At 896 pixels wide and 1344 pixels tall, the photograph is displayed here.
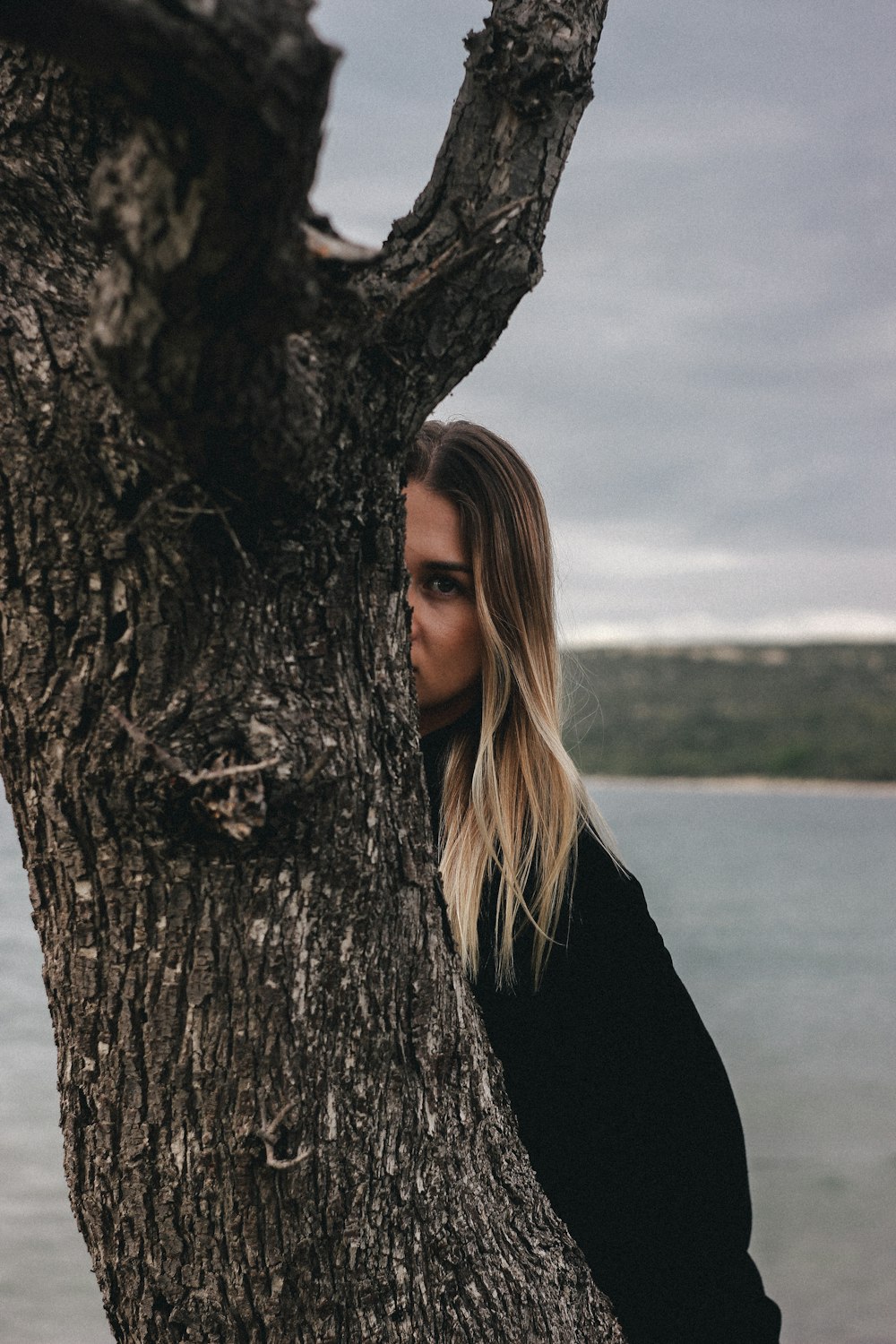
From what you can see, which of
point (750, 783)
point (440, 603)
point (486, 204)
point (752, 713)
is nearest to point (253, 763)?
point (486, 204)

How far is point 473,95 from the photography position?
4.31ft

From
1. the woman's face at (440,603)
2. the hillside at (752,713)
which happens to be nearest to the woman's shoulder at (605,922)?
the woman's face at (440,603)

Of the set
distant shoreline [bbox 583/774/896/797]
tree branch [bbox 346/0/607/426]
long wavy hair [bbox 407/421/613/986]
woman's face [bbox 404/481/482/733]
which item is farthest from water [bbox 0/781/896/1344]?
distant shoreline [bbox 583/774/896/797]

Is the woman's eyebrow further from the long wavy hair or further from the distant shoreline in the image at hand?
the distant shoreline

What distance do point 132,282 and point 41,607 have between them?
47 centimetres

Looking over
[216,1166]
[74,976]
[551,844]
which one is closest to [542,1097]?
[551,844]

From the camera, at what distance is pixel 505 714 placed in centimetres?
228

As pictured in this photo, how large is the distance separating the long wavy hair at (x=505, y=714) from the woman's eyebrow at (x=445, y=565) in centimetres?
2

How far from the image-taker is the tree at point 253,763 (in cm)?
117

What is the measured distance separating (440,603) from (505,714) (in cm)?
28

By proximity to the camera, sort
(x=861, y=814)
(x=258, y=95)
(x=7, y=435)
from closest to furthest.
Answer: (x=258, y=95), (x=7, y=435), (x=861, y=814)

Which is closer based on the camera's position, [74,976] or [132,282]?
[132,282]

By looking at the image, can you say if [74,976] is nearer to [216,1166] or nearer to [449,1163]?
[216,1166]

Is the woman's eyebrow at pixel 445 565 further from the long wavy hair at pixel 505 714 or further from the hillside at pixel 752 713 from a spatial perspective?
the hillside at pixel 752 713
